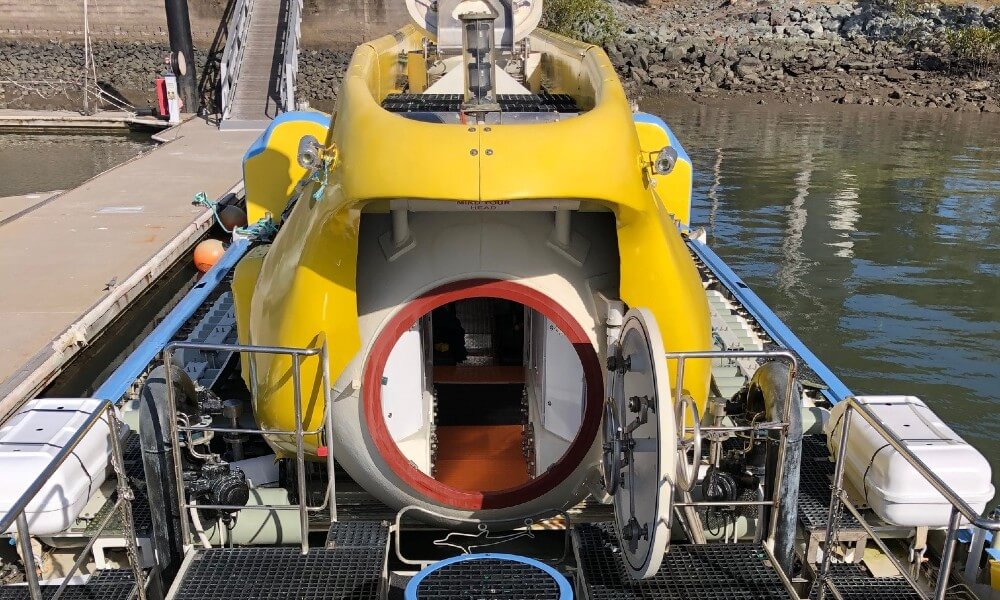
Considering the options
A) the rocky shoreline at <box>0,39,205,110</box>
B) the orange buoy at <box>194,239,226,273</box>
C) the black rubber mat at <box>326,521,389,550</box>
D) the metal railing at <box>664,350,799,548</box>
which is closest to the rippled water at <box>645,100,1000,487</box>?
the metal railing at <box>664,350,799,548</box>

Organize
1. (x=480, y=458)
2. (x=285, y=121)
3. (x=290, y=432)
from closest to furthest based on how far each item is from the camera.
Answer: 1. (x=290, y=432)
2. (x=480, y=458)
3. (x=285, y=121)

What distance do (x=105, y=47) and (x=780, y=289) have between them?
1352 inches

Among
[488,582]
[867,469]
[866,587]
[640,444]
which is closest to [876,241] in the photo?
[867,469]

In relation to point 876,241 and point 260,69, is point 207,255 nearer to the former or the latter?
point 876,241

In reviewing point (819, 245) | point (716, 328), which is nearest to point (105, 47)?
point (819, 245)

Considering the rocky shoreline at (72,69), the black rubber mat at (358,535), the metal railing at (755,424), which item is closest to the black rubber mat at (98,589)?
the black rubber mat at (358,535)

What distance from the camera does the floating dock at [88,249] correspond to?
9.48 metres

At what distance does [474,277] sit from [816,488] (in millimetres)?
2803

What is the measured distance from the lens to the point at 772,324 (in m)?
8.88

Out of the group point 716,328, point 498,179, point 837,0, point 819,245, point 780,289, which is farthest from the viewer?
point 837,0

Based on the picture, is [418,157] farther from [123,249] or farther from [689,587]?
[123,249]

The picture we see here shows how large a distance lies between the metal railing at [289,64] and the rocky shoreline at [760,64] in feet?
16.5

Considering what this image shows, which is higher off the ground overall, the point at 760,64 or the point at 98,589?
the point at 760,64

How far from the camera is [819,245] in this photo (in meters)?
16.1
